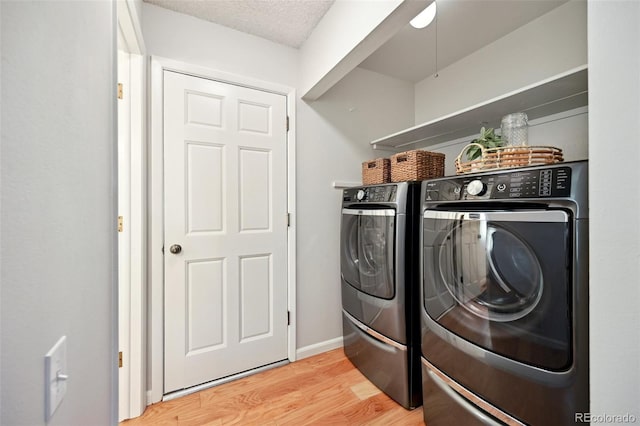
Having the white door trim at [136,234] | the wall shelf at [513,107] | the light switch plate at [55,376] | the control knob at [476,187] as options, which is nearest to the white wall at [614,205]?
the control knob at [476,187]

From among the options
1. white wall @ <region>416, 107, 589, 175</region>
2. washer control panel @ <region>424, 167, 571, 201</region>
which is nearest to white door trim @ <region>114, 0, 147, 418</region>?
washer control panel @ <region>424, 167, 571, 201</region>

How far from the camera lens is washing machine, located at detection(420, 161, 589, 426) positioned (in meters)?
0.87

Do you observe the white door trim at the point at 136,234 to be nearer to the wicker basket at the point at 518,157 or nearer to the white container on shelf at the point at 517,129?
the wicker basket at the point at 518,157

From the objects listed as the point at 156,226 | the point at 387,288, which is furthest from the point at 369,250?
the point at 156,226

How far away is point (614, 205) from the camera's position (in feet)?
1.99

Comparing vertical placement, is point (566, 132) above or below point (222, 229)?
above

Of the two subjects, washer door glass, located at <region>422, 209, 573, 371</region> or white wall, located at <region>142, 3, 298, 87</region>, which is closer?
washer door glass, located at <region>422, 209, 573, 371</region>

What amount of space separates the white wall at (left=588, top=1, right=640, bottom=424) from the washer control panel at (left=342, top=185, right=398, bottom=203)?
0.98 meters

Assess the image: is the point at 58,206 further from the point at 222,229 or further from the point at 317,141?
the point at 317,141

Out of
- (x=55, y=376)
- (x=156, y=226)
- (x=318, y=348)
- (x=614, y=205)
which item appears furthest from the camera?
(x=318, y=348)

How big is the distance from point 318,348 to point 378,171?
1.51 m

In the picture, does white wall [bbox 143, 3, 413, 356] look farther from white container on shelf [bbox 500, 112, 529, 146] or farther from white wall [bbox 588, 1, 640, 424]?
white wall [bbox 588, 1, 640, 424]

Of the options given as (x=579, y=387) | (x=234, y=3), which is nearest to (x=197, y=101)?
(x=234, y=3)

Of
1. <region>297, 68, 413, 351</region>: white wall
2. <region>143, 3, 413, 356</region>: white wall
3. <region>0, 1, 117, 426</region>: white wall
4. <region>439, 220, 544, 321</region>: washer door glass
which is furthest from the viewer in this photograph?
<region>297, 68, 413, 351</region>: white wall
